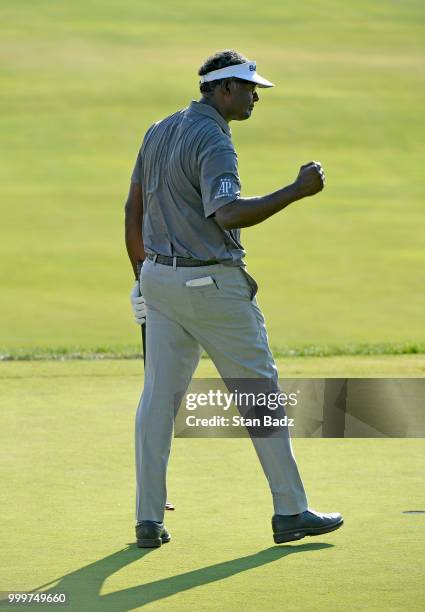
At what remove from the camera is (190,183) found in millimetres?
5004

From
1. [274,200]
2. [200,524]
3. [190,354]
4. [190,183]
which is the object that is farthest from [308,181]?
[200,524]

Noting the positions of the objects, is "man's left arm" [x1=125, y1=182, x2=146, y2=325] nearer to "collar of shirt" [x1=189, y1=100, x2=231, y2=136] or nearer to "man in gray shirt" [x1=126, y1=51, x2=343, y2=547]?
Answer: "man in gray shirt" [x1=126, y1=51, x2=343, y2=547]

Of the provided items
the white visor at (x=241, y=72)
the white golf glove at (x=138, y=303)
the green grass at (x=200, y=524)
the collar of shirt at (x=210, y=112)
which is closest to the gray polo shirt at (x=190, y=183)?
the collar of shirt at (x=210, y=112)

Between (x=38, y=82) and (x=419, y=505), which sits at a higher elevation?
(x=38, y=82)

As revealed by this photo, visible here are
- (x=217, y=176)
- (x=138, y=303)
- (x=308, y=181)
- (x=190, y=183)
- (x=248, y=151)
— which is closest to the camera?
A: (x=308, y=181)

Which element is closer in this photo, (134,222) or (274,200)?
(274,200)

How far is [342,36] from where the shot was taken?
35.3 m

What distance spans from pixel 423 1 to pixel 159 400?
35.9 meters

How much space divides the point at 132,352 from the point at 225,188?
5559 millimetres

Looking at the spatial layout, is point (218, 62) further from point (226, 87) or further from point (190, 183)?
point (190, 183)

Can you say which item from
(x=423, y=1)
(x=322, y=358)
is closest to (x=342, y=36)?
(x=423, y=1)

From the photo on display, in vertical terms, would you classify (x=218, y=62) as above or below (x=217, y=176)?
above

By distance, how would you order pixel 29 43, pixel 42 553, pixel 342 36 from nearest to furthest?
pixel 42 553 < pixel 29 43 < pixel 342 36

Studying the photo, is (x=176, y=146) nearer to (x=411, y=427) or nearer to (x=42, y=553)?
(x=42, y=553)
